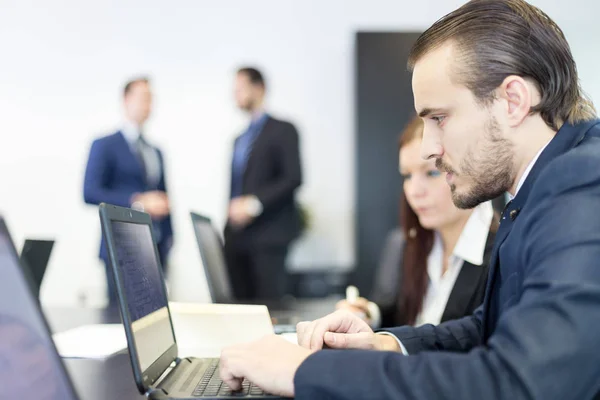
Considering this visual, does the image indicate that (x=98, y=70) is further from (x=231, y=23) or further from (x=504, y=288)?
(x=504, y=288)

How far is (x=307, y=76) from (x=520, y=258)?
4.25m

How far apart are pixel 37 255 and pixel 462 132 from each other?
1244 millimetres

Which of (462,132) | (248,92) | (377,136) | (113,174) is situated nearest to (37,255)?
(462,132)

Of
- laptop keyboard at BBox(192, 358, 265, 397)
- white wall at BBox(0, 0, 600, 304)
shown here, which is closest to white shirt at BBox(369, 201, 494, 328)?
laptop keyboard at BBox(192, 358, 265, 397)

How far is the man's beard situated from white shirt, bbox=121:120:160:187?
328 centimetres

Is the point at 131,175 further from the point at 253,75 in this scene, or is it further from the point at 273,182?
the point at 253,75

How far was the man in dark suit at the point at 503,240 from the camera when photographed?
79cm

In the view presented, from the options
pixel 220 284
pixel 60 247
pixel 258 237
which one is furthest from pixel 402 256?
pixel 60 247

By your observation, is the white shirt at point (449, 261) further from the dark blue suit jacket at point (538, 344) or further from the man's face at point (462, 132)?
the dark blue suit jacket at point (538, 344)

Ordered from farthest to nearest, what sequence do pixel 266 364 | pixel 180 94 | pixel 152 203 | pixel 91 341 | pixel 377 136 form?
pixel 180 94 → pixel 377 136 → pixel 152 203 → pixel 91 341 → pixel 266 364

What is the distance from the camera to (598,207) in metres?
0.87

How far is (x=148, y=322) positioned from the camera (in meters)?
1.14

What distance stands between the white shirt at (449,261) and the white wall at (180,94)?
286 centimetres

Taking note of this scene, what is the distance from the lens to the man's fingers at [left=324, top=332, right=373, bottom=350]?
3.71 ft
